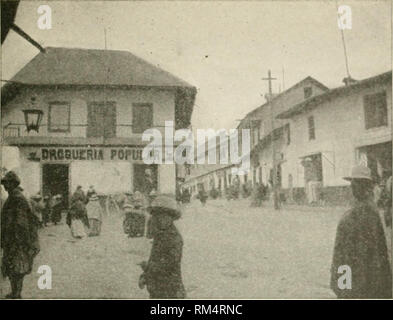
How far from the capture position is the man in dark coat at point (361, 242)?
3062 mm

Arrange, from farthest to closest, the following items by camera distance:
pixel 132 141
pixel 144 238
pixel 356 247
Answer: pixel 132 141 < pixel 144 238 < pixel 356 247

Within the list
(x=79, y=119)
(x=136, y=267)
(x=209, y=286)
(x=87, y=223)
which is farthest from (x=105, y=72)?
(x=209, y=286)

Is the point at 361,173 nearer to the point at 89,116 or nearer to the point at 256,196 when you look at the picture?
the point at 256,196

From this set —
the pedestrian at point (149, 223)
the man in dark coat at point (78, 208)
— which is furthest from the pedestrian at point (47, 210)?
the pedestrian at point (149, 223)

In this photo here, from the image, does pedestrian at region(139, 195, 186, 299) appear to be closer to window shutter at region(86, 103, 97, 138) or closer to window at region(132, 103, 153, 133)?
window at region(132, 103, 153, 133)

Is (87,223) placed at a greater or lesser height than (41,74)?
lesser

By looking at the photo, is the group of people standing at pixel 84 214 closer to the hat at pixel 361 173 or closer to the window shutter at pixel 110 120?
the window shutter at pixel 110 120

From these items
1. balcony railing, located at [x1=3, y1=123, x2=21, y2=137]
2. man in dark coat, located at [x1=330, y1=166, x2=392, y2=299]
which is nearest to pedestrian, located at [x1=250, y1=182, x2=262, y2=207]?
man in dark coat, located at [x1=330, y1=166, x2=392, y2=299]

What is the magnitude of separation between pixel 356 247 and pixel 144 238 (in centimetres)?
197

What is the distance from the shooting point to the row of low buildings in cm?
446

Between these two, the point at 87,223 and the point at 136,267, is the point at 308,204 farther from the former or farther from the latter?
the point at 87,223
